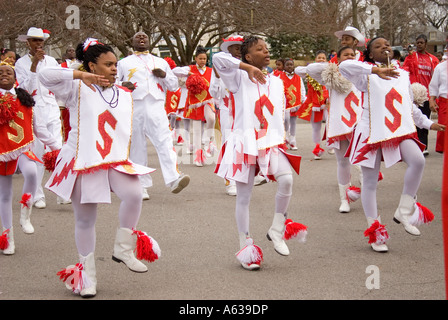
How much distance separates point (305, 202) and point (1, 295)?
439 centimetres

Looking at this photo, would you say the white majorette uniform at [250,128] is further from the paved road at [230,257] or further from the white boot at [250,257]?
the paved road at [230,257]

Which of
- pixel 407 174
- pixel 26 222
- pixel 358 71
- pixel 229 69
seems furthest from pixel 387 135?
pixel 26 222

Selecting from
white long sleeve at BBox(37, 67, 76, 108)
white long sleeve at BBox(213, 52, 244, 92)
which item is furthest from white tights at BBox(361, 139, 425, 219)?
white long sleeve at BBox(37, 67, 76, 108)

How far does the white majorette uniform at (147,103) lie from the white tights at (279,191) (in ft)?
9.07

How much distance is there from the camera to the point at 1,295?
4.81 metres

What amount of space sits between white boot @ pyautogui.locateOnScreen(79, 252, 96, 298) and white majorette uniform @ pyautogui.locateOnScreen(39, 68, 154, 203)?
46 centimetres

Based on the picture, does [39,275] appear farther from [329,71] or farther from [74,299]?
[329,71]

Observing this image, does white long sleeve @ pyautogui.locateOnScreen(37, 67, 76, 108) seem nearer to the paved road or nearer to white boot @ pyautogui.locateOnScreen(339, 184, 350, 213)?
the paved road

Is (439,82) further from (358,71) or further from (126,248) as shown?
(126,248)

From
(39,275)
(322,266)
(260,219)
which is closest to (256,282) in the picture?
(322,266)

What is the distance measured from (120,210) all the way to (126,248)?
0.28 meters

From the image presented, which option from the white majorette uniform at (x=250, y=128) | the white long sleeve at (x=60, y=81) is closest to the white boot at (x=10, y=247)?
the white long sleeve at (x=60, y=81)

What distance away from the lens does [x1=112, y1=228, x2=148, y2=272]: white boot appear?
4805mm

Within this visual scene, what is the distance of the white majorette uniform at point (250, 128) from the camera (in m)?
5.39
